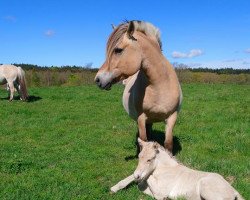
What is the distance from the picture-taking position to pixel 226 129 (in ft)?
35.8

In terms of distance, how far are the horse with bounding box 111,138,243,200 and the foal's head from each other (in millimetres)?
1307

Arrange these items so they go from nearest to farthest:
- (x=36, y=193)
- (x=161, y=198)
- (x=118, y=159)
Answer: (x=161, y=198), (x=36, y=193), (x=118, y=159)

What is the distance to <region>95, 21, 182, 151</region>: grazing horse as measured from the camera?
Result: 6.75 metres

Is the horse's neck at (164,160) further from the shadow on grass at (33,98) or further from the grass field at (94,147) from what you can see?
the shadow on grass at (33,98)

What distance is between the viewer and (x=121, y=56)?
6.75m

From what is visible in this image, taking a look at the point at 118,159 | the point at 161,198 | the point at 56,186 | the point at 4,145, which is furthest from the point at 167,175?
the point at 4,145

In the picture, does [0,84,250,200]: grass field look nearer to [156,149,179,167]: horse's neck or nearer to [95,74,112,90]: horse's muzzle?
[156,149,179,167]: horse's neck

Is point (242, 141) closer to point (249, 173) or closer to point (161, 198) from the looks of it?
point (249, 173)

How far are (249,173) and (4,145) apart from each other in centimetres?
594

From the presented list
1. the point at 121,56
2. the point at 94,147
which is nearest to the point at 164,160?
the point at 121,56

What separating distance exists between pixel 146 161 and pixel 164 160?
43 centimetres

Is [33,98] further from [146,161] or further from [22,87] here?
[146,161]

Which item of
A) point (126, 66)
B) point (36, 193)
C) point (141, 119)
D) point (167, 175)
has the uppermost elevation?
point (126, 66)

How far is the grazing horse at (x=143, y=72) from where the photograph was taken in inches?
266
